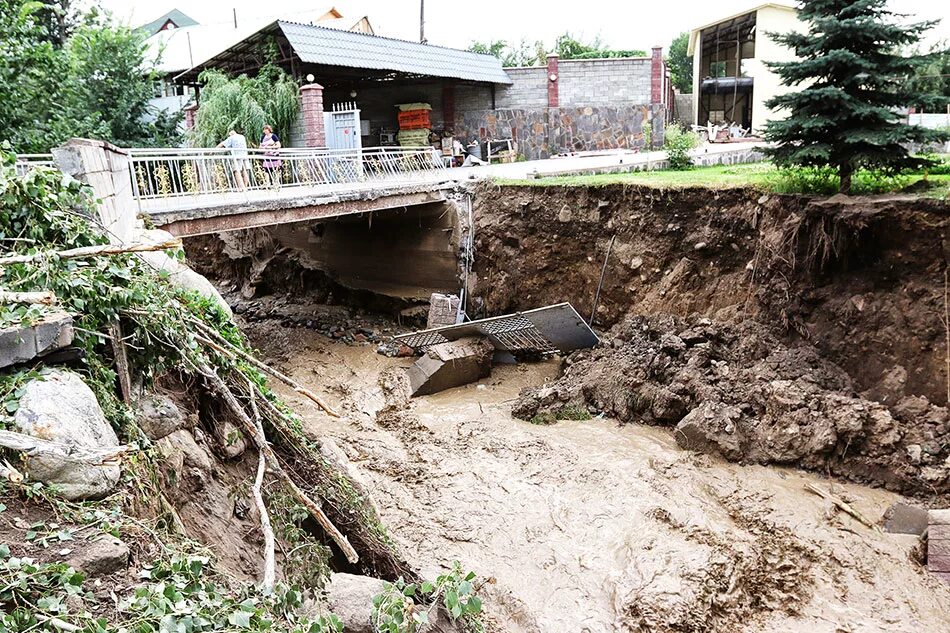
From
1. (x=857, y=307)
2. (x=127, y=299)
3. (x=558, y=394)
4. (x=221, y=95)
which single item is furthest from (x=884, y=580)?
(x=221, y=95)

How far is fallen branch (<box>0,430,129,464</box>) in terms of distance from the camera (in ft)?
10.8

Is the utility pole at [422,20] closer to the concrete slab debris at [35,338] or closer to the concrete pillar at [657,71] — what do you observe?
the concrete pillar at [657,71]

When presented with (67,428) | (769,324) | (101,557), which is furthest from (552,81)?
(101,557)

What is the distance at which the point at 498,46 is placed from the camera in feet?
135

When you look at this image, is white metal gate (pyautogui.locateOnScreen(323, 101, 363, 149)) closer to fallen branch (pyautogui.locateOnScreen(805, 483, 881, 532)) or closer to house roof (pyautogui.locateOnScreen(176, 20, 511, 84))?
house roof (pyautogui.locateOnScreen(176, 20, 511, 84))

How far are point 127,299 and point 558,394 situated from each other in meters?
8.30

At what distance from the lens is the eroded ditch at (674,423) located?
7281mm

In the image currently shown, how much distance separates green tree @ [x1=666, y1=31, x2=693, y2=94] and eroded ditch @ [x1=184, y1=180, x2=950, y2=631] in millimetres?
31498

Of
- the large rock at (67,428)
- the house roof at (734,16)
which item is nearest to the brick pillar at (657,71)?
the house roof at (734,16)

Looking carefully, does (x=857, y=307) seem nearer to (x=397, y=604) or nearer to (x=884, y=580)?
(x=884, y=580)

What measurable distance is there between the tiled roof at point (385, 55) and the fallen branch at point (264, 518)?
1588cm

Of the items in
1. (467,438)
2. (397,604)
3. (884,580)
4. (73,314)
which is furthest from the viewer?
(467,438)

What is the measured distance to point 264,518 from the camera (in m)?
3.84

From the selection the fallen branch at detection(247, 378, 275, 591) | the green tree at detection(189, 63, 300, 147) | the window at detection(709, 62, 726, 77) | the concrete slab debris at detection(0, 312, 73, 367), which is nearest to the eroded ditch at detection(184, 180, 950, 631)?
the fallen branch at detection(247, 378, 275, 591)
